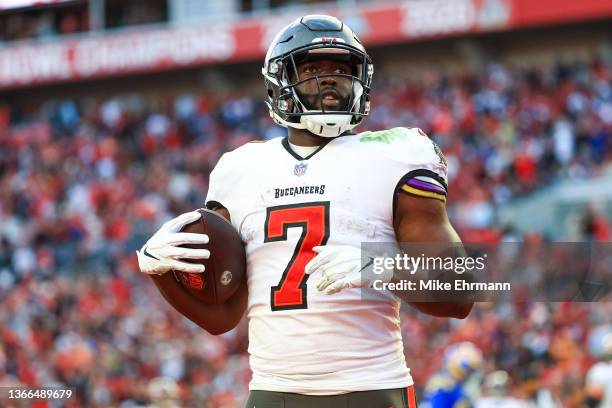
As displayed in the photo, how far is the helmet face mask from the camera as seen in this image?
3.28 meters

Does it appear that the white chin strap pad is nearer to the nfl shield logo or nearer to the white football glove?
the nfl shield logo

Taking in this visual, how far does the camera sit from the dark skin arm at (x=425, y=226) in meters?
3.08

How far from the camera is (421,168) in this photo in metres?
3.14

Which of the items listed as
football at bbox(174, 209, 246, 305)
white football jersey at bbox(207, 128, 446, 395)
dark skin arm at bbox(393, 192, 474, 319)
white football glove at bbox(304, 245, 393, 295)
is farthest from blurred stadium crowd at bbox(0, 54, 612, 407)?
white football glove at bbox(304, 245, 393, 295)

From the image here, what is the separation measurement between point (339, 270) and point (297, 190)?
1.07ft

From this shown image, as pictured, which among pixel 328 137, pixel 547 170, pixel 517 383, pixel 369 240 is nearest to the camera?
pixel 369 240

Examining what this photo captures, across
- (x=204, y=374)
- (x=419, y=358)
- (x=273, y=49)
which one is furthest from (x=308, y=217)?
(x=204, y=374)

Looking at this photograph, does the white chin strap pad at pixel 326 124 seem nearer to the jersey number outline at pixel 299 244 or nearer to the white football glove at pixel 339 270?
the jersey number outline at pixel 299 244

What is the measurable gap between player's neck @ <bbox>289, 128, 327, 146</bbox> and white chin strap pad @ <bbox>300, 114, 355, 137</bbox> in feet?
0.11

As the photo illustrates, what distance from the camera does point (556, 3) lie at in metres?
16.2

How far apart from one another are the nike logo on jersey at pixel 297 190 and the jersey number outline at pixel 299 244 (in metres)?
0.03

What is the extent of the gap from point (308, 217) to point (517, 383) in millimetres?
5753

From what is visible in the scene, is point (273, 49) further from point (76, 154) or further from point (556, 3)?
point (76, 154)

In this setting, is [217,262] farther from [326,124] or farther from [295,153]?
[326,124]
